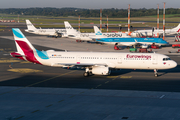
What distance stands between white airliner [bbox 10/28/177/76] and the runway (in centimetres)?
182

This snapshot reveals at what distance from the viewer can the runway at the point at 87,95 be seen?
96.0 feet

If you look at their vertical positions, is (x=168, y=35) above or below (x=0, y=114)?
above

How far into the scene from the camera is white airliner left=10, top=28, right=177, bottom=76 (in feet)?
161

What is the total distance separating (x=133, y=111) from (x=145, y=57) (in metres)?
21.0

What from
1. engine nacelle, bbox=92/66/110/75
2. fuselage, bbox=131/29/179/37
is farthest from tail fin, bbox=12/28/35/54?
fuselage, bbox=131/29/179/37

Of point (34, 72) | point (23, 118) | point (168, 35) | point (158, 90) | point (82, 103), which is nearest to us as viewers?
point (23, 118)

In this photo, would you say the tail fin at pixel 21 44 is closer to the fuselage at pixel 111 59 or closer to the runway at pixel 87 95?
the fuselage at pixel 111 59

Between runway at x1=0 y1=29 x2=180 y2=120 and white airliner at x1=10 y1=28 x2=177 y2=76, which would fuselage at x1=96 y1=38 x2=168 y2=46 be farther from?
white airliner at x1=10 y1=28 x2=177 y2=76

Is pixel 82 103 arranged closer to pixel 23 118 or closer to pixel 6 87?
pixel 23 118

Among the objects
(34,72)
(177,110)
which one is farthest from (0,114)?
(34,72)

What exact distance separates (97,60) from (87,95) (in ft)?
47.1

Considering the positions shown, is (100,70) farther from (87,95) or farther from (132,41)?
(132,41)

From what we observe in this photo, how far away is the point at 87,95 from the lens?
3694 cm

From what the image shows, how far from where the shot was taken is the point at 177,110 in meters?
30.3
